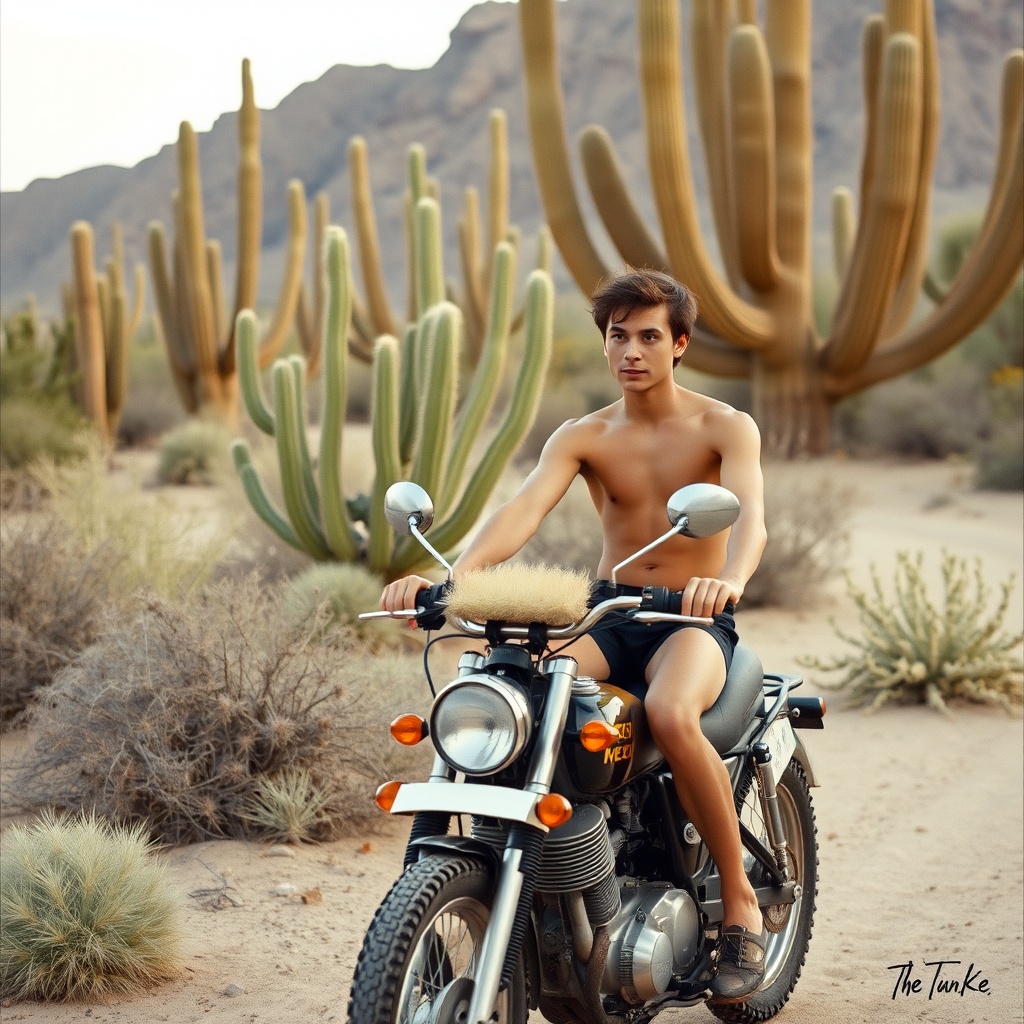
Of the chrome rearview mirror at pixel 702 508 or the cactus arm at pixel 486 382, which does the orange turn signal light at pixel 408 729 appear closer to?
the chrome rearview mirror at pixel 702 508

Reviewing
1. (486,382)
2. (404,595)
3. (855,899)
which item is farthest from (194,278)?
(404,595)

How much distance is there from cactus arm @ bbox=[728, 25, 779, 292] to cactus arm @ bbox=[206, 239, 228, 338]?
863 cm

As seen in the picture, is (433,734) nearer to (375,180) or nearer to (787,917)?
(787,917)

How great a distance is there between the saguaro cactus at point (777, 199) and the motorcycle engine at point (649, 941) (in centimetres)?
1141

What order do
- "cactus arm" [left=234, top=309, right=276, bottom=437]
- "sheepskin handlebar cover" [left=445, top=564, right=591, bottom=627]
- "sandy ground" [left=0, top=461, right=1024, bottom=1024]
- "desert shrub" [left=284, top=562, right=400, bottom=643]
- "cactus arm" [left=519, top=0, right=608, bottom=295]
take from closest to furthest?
"sheepskin handlebar cover" [left=445, top=564, right=591, bottom=627], "sandy ground" [left=0, top=461, right=1024, bottom=1024], "desert shrub" [left=284, top=562, right=400, bottom=643], "cactus arm" [left=234, top=309, right=276, bottom=437], "cactus arm" [left=519, top=0, right=608, bottom=295]

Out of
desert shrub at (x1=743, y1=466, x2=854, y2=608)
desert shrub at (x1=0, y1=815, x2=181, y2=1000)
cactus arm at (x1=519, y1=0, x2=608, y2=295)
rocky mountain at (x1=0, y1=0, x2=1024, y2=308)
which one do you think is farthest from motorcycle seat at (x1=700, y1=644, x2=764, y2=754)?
rocky mountain at (x1=0, y1=0, x2=1024, y2=308)

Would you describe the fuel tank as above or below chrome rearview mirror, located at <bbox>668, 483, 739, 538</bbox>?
below

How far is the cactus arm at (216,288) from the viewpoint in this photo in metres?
20.9

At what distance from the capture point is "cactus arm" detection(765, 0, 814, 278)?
15.4m

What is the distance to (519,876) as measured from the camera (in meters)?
2.83

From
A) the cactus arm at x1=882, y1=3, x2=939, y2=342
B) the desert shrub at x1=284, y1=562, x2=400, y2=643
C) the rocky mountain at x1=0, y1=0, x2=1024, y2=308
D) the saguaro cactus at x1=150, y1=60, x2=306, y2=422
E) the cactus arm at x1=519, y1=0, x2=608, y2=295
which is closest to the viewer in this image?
the desert shrub at x1=284, y1=562, x2=400, y2=643

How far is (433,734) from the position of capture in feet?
9.55

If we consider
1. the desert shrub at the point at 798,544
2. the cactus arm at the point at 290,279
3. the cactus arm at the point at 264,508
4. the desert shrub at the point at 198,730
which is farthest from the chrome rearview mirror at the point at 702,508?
the cactus arm at the point at 290,279

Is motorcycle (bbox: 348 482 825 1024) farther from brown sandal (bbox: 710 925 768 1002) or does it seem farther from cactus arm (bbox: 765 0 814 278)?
cactus arm (bbox: 765 0 814 278)
